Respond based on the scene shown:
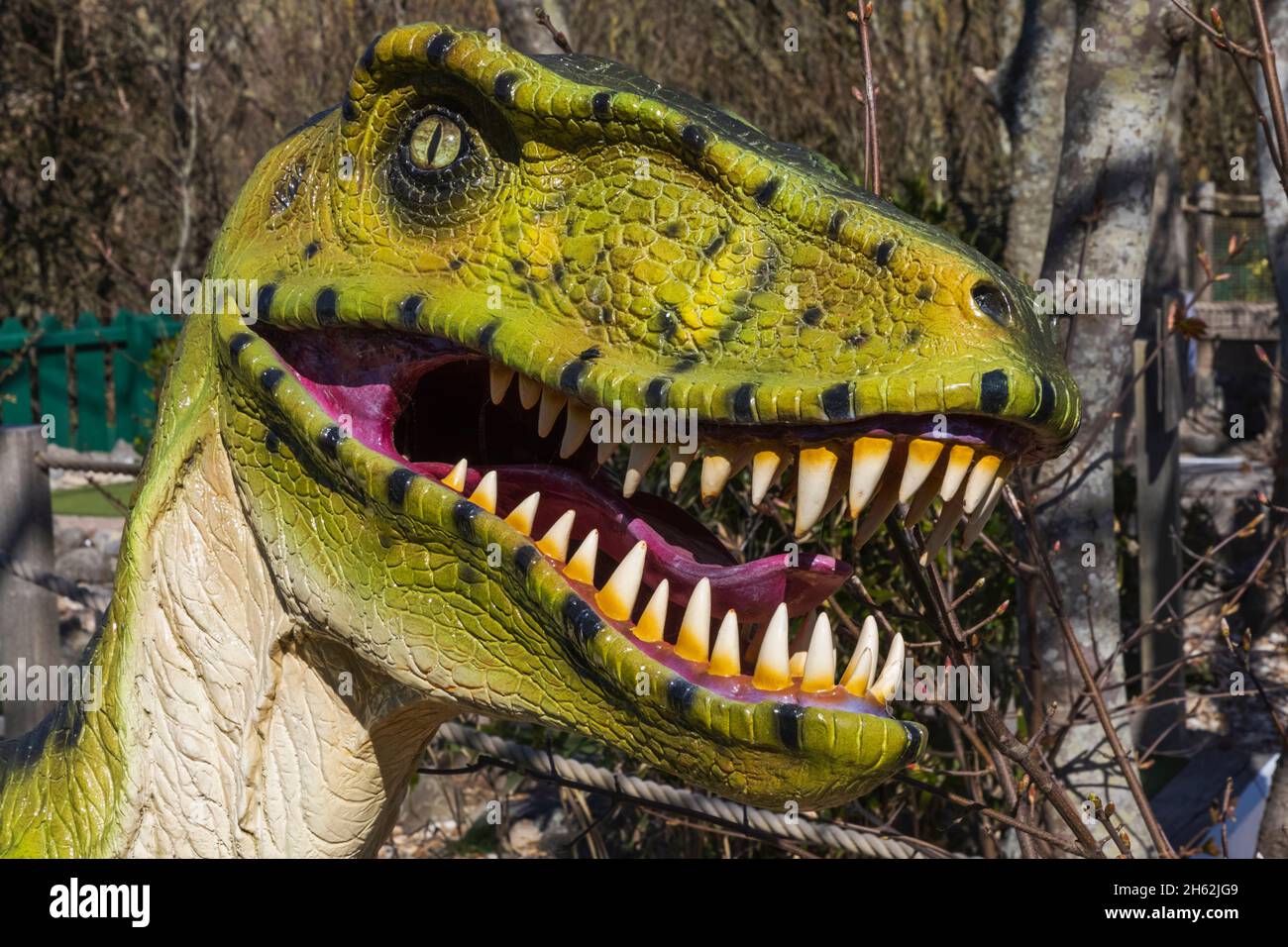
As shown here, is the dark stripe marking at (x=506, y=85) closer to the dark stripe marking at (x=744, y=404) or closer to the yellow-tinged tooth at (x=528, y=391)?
the yellow-tinged tooth at (x=528, y=391)

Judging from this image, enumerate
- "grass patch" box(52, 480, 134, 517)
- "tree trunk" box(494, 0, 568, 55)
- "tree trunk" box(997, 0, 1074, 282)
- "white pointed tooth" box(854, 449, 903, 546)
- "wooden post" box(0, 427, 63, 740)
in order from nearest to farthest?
1. "white pointed tooth" box(854, 449, 903, 546)
2. "wooden post" box(0, 427, 63, 740)
3. "tree trunk" box(494, 0, 568, 55)
4. "tree trunk" box(997, 0, 1074, 282)
5. "grass patch" box(52, 480, 134, 517)

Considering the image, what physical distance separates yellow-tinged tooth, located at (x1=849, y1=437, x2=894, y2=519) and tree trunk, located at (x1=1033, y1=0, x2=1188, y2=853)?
193 centimetres

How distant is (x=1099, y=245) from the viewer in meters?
3.51

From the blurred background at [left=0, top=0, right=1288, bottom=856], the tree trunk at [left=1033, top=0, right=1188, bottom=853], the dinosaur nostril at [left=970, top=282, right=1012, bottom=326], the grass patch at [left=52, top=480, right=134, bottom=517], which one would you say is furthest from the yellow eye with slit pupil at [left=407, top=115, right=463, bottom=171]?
the grass patch at [left=52, top=480, right=134, bottom=517]

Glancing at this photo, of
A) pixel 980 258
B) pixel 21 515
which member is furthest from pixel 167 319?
pixel 980 258

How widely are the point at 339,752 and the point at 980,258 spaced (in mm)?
1018

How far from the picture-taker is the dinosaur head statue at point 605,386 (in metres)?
1.45

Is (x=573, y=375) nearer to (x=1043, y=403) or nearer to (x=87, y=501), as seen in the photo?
(x=1043, y=403)

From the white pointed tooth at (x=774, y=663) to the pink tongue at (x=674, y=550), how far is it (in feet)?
0.52

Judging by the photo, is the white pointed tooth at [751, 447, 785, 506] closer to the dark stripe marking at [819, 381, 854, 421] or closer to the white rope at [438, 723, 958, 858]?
the dark stripe marking at [819, 381, 854, 421]

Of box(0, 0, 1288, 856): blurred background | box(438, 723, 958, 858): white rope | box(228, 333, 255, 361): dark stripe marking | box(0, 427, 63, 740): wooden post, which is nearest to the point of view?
box(228, 333, 255, 361): dark stripe marking

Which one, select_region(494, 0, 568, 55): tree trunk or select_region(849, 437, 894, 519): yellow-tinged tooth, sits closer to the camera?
select_region(849, 437, 894, 519): yellow-tinged tooth

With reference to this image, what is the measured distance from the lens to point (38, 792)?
2000 mm

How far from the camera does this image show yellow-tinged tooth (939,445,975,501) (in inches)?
56.7
